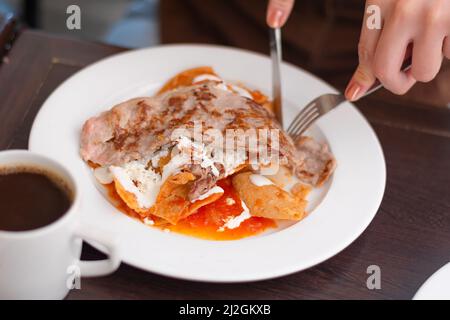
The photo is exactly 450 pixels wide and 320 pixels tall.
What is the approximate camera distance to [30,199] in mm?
1003

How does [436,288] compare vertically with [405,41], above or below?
below

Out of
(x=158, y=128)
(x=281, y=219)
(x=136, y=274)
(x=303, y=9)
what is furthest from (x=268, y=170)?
(x=303, y=9)

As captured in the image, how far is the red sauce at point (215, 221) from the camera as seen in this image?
122 cm

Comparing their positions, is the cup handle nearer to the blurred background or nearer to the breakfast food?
the breakfast food

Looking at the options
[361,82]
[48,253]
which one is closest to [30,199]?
[48,253]

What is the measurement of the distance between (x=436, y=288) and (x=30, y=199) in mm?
720

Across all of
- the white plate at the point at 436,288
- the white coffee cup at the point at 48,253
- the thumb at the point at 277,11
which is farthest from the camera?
the thumb at the point at 277,11

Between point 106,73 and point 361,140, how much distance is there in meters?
0.64

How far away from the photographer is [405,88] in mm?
1395

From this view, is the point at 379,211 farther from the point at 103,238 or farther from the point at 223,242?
the point at 103,238

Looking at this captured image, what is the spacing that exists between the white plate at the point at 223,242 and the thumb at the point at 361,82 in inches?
5.0

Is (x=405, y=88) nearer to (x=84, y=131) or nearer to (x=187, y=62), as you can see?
(x=187, y=62)
